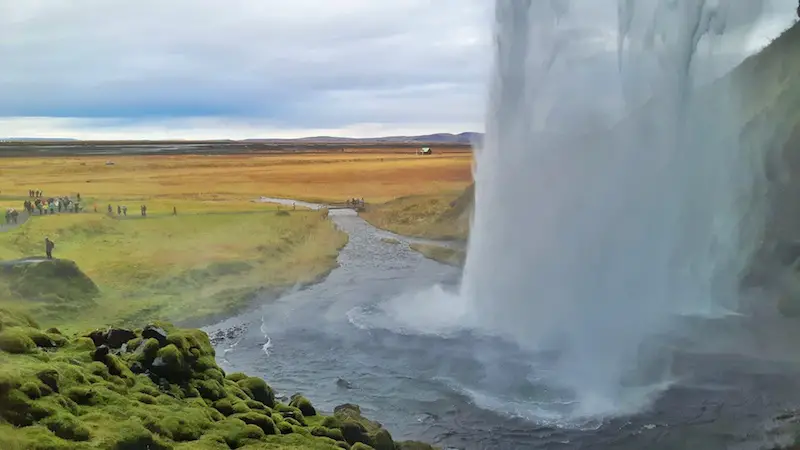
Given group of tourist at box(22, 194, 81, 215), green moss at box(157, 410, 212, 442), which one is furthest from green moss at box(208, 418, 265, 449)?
group of tourist at box(22, 194, 81, 215)

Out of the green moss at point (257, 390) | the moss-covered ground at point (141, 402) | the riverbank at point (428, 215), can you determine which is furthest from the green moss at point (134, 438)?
the riverbank at point (428, 215)

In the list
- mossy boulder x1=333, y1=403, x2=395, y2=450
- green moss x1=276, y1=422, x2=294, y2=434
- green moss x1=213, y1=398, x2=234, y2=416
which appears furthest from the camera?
mossy boulder x1=333, y1=403, x2=395, y2=450

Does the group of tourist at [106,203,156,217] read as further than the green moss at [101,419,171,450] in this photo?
Yes

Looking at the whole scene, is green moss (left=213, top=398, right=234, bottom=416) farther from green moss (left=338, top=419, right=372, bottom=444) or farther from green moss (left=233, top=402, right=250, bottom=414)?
green moss (left=338, top=419, right=372, bottom=444)

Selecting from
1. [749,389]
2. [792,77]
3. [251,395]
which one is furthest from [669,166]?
[792,77]

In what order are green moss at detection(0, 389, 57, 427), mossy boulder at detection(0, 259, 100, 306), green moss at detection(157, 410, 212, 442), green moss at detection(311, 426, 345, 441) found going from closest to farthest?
green moss at detection(0, 389, 57, 427) → green moss at detection(157, 410, 212, 442) → green moss at detection(311, 426, 345, 441) → mossy boulder at detection(0, 259, 100, 306)

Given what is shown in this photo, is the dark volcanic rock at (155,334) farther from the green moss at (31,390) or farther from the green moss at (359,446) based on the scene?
the green moss at (359,446)
